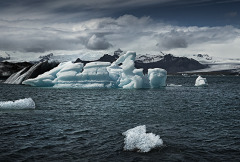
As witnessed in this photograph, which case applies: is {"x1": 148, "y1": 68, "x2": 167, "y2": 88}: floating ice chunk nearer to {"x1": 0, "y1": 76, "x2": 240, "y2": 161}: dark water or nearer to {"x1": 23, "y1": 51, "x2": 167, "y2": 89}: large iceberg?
{"x1": 23, "y1": 51, "x2": 167, "y2": 89}: large iceberg

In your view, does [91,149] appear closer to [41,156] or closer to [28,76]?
[41,156]

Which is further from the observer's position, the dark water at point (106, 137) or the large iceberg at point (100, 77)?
the large iceberg at point (100, 77)

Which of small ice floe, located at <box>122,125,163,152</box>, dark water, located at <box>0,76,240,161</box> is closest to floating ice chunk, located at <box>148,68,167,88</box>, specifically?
dark water, located at <box>0,76,240,161</box>

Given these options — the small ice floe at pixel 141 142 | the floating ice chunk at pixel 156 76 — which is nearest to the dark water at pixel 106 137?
the small ice floe at pixel 141 142

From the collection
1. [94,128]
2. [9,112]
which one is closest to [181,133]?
[94,128]

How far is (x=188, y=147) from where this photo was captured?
38.9ft

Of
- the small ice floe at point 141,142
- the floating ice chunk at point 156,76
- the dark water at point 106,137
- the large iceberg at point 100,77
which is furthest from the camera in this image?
the floating ice chunk at point 156,76

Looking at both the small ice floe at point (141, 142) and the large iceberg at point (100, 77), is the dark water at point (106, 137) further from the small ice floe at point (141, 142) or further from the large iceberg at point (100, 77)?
the large iceberg at point (100, 77)

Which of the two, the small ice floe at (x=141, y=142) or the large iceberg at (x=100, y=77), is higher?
the large iceberg at (x=100, y=77)

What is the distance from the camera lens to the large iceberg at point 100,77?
157 feet

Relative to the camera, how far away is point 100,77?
159ft

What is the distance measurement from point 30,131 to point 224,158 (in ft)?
32.8

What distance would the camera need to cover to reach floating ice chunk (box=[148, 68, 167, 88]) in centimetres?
5260

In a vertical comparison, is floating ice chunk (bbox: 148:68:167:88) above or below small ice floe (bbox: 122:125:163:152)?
above
